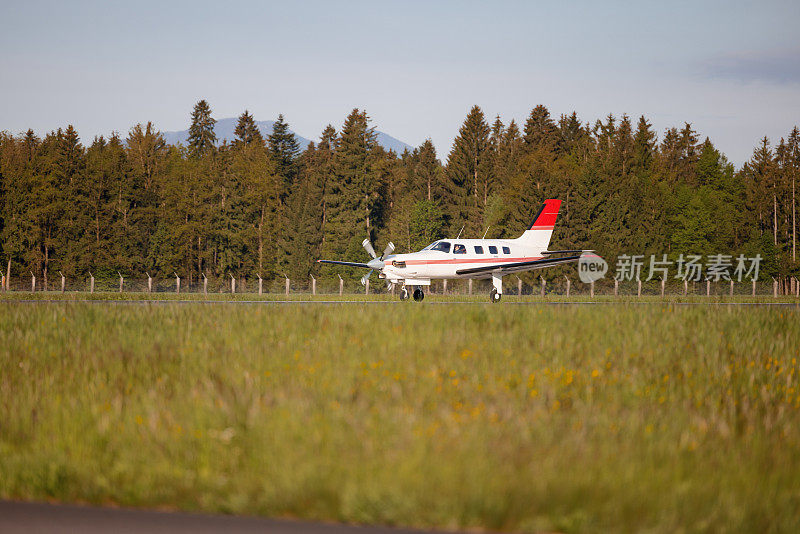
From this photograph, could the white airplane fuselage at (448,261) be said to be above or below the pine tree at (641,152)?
below

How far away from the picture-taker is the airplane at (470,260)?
40.5 metres

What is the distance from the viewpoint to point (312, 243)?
95.4m

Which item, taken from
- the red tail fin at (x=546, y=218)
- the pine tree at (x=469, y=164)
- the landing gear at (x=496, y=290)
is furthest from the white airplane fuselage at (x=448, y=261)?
the pine tree at (x=469, y=164)

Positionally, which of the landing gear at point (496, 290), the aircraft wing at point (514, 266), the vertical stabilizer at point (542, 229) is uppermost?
the vertical stabilizer at point (542, 229)

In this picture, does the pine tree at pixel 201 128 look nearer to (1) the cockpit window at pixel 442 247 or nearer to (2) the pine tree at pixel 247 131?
(2) the pine tree at pixel 247 131

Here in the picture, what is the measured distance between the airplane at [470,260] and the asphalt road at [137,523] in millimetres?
31803

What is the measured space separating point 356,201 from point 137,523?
302ft

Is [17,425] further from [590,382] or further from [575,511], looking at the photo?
[590,382]

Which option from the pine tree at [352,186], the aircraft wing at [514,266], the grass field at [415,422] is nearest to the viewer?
the grass field at [415,422]

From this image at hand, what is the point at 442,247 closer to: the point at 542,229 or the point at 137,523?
the point at 542,229

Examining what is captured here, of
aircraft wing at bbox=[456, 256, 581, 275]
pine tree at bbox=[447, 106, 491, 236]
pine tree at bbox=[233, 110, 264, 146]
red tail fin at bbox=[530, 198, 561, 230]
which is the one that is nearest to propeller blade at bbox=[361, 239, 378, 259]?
aircraft wing at bbox=[456, 256, 581, 275]

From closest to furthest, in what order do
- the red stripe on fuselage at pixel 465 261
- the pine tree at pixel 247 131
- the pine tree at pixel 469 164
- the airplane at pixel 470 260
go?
the red stripe on fuselage at pixel 465 261 → the airplane at pixel 470 260 → the pine tree at pixel 469 164 → the pine tree at pixel 247 131

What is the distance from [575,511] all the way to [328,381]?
5184mm

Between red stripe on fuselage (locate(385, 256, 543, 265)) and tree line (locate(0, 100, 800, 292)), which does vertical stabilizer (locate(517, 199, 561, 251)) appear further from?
tree line (locate(0, 100, 800, 292))
